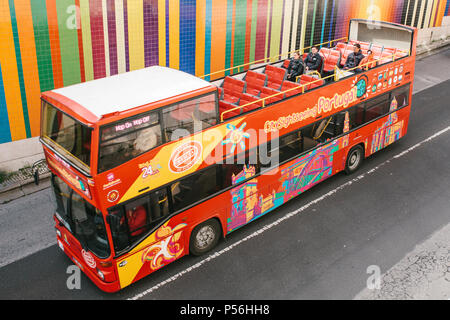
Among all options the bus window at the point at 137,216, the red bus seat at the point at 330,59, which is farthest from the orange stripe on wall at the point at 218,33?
the bus window at the point at 137,216

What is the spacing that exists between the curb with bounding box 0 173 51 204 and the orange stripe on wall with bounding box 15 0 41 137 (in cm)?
138

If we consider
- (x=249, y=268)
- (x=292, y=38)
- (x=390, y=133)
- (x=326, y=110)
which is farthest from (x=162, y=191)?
(x=292, y=38)

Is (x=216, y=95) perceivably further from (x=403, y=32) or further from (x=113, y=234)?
(x=403, y=32)

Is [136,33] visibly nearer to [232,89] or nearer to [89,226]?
[232,89]

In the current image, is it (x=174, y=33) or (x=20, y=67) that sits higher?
(x=174, y=33)

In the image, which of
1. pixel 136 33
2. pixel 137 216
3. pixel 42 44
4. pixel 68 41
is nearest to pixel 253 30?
pixel 136 33

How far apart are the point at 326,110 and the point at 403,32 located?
4.26 metres

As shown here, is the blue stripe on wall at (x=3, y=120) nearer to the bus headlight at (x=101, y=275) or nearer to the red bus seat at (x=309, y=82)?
the bus headlight at (x=101, y=275)

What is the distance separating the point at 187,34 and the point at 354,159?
6615 mm

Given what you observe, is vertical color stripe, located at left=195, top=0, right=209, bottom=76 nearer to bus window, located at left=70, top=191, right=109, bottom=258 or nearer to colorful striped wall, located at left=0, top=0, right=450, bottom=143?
colorful striped wall, located at left=0, top=0, right=450, bottom=143

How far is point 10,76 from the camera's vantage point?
11.8 meters

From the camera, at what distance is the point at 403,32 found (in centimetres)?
1315

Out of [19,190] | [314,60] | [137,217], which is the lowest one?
[19,190]

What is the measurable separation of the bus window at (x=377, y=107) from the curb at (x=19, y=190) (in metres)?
9.15
